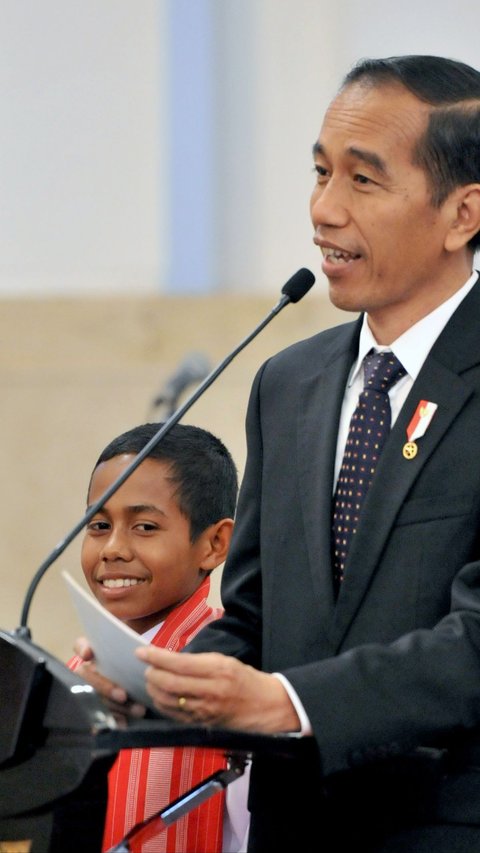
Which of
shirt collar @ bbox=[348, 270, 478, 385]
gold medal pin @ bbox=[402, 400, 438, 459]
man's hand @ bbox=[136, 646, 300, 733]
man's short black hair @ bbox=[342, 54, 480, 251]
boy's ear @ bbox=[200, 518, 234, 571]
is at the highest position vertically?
man's short black hair @ bbox=[342, 54, 480, 251]

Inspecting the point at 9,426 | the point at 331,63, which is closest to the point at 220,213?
the point at 331,63

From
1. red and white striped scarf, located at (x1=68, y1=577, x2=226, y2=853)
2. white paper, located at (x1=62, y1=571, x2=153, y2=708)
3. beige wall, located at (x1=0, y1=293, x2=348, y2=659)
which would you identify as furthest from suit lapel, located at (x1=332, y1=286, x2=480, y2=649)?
beige wall, located at (x1=0, y1=293, x2=348, y2=659)

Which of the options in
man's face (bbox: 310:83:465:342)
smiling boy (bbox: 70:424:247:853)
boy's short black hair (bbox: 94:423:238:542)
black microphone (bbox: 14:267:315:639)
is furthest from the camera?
boy's short black hair (bbox: 94:423:238:542)

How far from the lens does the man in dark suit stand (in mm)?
1863

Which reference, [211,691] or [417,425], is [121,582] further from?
[211,691]

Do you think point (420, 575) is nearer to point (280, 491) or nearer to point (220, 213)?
point (280, 491)

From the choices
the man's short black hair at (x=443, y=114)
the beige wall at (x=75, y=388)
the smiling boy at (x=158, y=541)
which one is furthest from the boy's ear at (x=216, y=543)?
the beige wall at (x=75, y=388)

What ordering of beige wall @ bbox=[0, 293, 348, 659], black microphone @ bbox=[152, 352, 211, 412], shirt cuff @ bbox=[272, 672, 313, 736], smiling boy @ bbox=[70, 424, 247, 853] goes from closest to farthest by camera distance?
shirt cuff @ bbox=[272, 672, 313, 736] → smiling boy @ bbox=[70, 424, 247, 853] → black microphone @ bbox=[152, 352, 211, 412] → beige wall @ bbox=[0, 293, 348, 659]

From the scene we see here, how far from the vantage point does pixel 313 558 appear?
2.07 meters

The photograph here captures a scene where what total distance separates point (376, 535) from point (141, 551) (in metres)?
0.85

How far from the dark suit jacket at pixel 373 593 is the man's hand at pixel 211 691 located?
0.20 feet

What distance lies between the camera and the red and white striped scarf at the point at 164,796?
2.47 m

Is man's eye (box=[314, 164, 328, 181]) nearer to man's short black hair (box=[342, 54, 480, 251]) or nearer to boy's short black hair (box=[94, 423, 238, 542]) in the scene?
man's short black hair (box=[342, 54, 480, 251])

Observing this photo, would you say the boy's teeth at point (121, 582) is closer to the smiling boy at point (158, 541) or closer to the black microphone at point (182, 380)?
the smiling boy at point (158, 541)
